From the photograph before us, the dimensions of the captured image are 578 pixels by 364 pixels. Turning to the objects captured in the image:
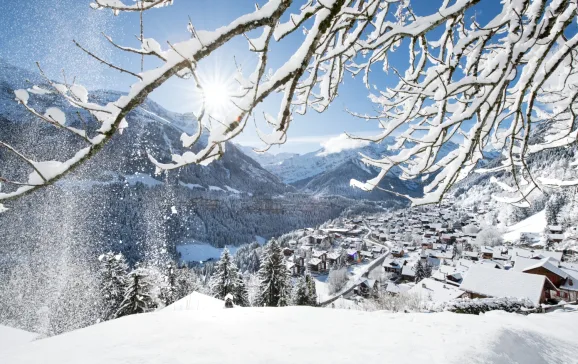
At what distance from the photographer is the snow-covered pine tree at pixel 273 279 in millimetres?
20625

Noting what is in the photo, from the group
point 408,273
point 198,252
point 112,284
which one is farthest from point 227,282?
point 198,252

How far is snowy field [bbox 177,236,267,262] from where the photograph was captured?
283ft

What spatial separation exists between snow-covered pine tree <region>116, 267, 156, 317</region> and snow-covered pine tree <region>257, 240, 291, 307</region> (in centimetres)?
752

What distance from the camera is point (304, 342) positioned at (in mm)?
3141

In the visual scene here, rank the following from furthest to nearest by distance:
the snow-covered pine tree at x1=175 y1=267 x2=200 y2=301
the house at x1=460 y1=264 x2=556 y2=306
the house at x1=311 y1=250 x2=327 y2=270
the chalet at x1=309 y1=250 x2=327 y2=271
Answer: the house at x1=311 y1=250 x2=327 y2=270 → the chalet at x1=309 y1=250 x2=327 y2=271 → the snow-covered pine tree at x1=175 y1=267 x2=200 y2=301 → the house at x1=460 y1=264 x2=556 y2=306

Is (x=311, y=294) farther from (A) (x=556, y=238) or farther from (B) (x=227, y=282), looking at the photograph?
(A) (x=556, y=238)

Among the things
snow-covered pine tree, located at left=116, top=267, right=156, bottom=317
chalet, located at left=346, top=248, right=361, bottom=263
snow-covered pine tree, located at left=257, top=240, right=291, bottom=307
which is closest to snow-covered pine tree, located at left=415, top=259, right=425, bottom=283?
chalet, located at left=346, top=248, right=361, bottom=263

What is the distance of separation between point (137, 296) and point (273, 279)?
349 inches

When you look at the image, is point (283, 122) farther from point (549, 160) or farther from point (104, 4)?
point (549, 160)

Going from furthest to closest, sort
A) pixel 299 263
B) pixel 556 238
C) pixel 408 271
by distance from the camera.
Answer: pixel 299 263 → pixel 556 238 → pixel 408 271

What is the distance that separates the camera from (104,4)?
1.20 meters

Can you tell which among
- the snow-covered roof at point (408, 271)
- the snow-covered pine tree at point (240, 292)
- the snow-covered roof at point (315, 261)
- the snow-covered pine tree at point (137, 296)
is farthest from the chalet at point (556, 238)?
the snow-covered pine tree at point (137, 296)

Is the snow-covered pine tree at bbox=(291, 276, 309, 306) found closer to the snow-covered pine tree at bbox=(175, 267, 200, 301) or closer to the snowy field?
the snow-covered pine tree at bbox=(175, 267, 200, 301)

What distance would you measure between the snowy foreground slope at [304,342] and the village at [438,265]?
2008 mm
